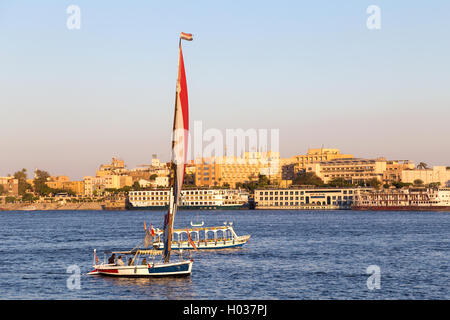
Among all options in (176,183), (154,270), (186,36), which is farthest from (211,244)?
(186,36)

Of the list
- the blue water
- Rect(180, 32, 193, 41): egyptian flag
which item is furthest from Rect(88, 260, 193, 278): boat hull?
Rect(180, 32, 193, 41): egyptian flag

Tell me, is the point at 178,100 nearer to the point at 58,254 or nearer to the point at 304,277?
the point at 304,277

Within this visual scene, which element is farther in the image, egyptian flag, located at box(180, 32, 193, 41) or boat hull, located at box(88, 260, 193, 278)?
boat hull, located at box(88, 260, 193, 278)

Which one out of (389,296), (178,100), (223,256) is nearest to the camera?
(389,296)

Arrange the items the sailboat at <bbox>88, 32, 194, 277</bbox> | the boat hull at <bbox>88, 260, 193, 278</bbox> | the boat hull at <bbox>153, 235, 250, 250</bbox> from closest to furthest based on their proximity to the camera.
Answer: the sailboat at <bbox>88, 32, 194, 277</bbox>
the boat hull at <bbox>88, 260, 193, 278</bbox>
the boat hull at <bbox>153, 235, 250, 250</bbox>

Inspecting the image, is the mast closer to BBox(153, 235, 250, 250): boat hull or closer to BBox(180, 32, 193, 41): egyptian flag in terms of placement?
BBox(180, 32, 193, 41): egyptian flag

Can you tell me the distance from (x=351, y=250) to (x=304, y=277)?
22396 millimetres

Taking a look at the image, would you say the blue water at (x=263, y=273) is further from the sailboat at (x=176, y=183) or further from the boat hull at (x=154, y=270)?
the sailboat at (x=176, y=183)

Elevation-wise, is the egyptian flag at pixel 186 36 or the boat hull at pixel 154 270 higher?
the egyptian flag at pixel 186 36

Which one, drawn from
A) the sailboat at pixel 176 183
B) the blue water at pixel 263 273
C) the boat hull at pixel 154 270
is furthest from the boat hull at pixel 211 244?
the boat hull at pixel 154 270

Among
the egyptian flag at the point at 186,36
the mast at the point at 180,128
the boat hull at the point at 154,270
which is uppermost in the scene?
the egyptian flag at the point at 186,36
